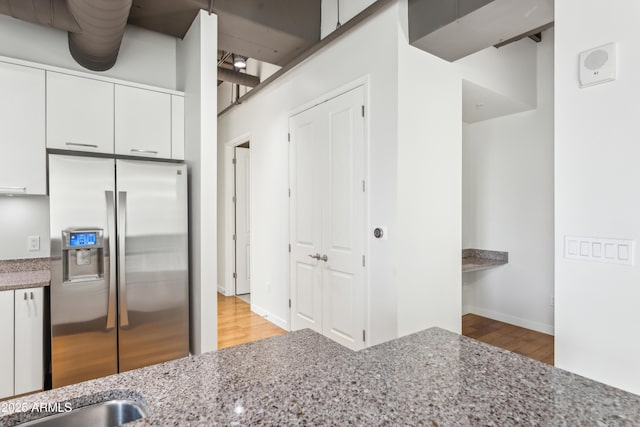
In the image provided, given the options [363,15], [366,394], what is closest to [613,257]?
[366,394]

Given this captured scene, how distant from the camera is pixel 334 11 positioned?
3082mm

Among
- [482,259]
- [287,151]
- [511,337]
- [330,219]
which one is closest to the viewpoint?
[330,219]

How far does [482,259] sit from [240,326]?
3.05 m

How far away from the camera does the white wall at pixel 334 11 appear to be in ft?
9.25

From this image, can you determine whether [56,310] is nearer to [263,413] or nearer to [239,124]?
[263,413]

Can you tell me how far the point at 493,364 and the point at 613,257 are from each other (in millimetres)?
1037

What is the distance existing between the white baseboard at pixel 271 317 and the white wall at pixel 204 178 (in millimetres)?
1309

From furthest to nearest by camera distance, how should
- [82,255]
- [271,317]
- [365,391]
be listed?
[271,317], [82,255], [365,391]

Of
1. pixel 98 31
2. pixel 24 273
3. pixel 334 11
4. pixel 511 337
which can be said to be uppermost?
pixel 334 11

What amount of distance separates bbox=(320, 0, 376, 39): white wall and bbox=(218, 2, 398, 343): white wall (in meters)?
0.13

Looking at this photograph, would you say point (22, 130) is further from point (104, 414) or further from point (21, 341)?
point (104, 414)

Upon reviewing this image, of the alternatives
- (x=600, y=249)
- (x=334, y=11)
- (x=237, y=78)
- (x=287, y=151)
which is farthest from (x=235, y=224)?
(x=600, y=249)

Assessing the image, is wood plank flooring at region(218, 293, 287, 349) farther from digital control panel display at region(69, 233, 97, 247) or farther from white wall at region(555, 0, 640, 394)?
white wall at region(555, 0, 640, 394)

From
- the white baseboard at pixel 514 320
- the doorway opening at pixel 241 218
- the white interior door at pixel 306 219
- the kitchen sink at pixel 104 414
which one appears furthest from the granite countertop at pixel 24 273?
the white baseboard at pixel 514 320
